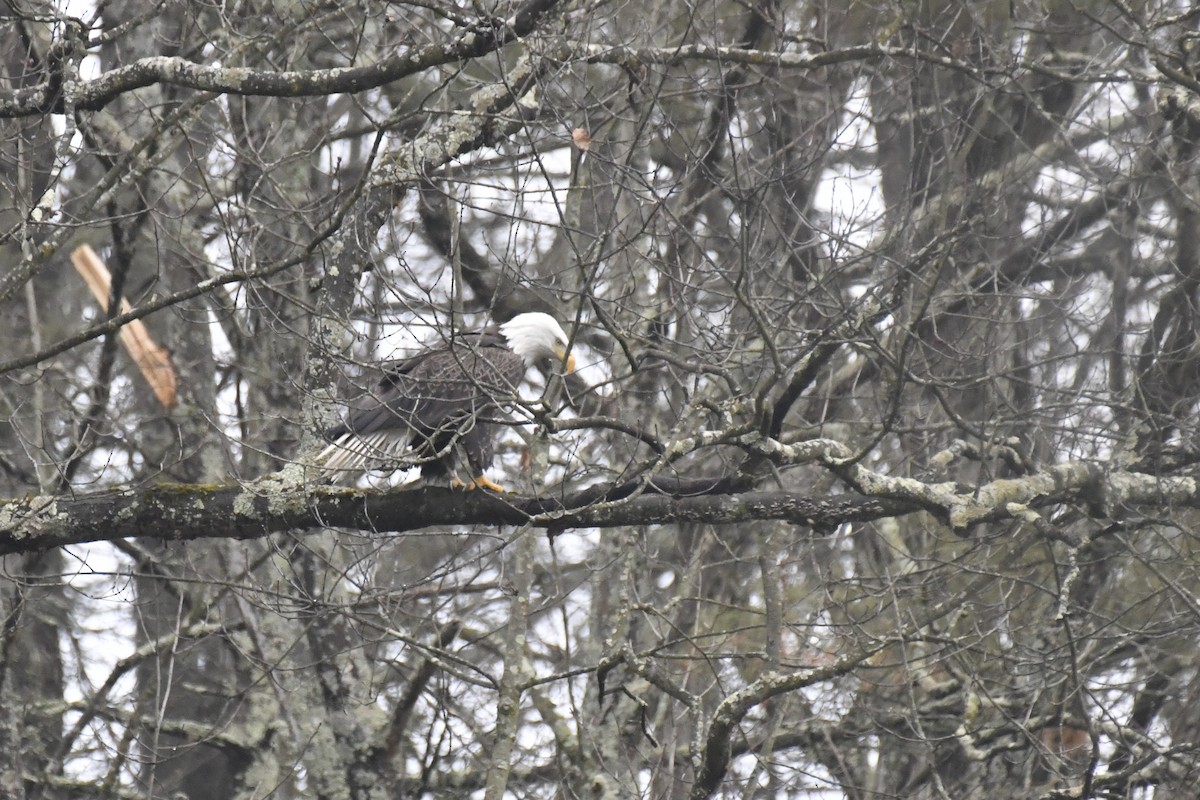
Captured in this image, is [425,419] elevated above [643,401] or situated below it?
below

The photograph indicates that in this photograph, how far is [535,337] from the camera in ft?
19.4

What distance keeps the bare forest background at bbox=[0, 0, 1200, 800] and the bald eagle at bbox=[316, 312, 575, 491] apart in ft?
0.47

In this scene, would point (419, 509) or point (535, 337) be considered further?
point (535, 337)

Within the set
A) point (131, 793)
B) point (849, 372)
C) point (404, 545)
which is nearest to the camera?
point (131, 793)

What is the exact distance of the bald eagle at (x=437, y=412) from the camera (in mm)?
4078

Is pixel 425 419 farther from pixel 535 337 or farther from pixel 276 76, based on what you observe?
pixel 276 76

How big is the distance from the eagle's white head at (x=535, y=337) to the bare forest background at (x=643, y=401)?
271mm

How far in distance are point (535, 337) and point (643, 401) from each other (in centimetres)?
109

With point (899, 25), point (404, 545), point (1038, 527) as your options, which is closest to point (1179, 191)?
point (899, 25)

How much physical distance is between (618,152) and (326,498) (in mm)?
3283

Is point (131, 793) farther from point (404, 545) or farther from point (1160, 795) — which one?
point (1160, 795)

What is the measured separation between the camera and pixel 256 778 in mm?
6902

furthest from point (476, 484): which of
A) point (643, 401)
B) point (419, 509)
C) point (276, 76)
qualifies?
point (643, 401)

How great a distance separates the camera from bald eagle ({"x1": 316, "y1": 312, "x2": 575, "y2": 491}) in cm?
408
